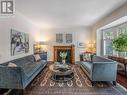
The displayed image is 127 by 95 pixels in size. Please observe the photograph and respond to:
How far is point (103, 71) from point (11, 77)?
269 centimetres

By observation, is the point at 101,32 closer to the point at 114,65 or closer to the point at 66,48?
the point at 66,48

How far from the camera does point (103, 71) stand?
3.98 meters

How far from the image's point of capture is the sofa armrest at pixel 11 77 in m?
3.23

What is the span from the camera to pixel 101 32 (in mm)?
8219

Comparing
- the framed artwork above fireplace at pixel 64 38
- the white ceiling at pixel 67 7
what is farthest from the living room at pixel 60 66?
the framed artwork above fireplace at pixel 64 38

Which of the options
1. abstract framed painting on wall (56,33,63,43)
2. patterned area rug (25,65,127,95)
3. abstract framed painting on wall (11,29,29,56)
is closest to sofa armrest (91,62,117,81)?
patterned area rug (25,65,127,95)

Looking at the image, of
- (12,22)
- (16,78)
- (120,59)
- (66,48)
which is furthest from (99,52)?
(16,78)

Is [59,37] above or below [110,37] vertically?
above

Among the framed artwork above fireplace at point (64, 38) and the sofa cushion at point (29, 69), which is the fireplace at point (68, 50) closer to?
the framed artwork above fireplace at point (64, 38)

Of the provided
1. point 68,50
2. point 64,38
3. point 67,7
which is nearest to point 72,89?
point 67,7

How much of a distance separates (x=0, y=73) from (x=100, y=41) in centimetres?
647

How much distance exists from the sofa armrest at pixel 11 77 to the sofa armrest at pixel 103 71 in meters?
2.19

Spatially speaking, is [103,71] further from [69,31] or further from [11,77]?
[69,31]

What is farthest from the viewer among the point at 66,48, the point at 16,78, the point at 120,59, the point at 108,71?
the point at 66,48
